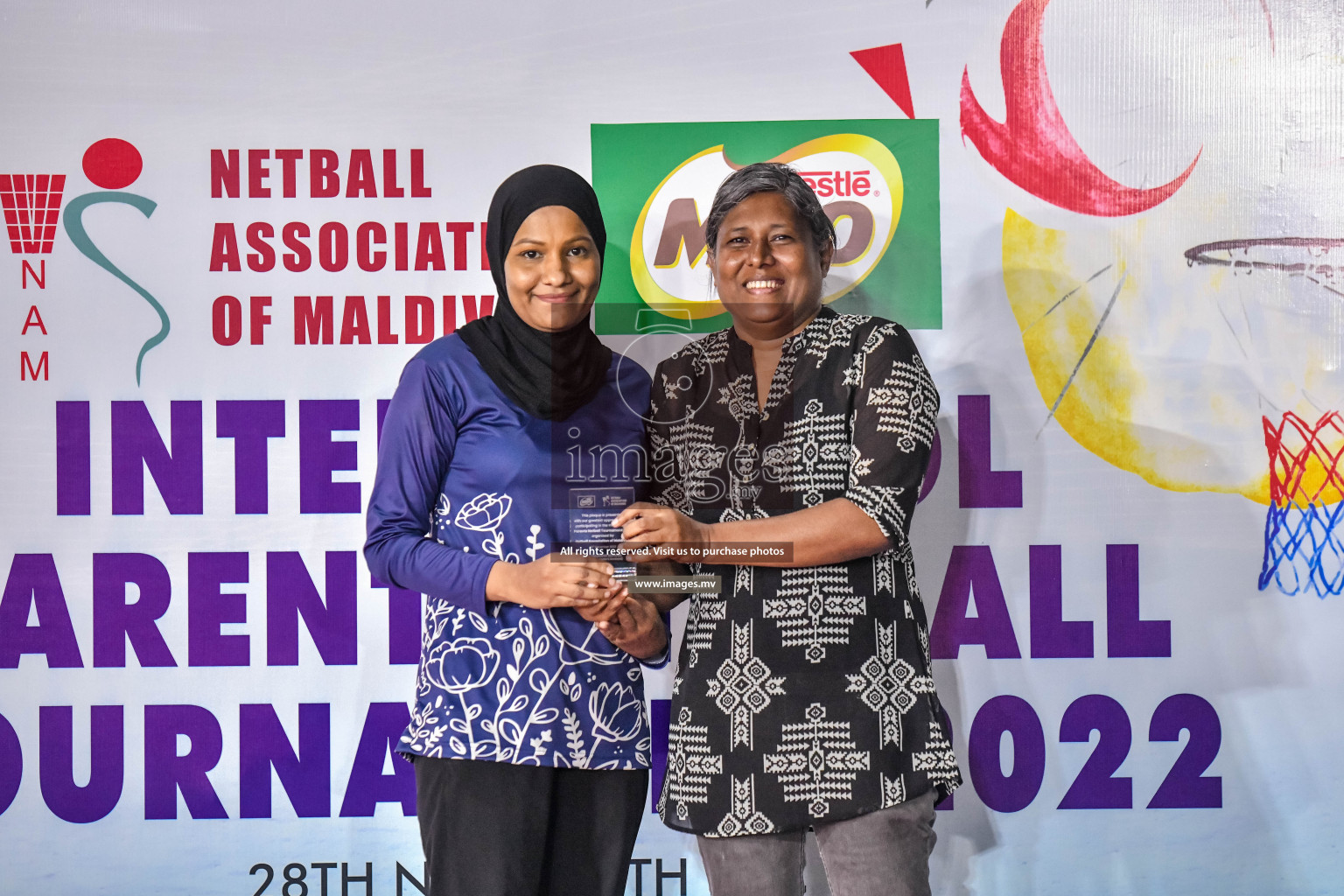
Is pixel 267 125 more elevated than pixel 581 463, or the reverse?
pixel 267 125

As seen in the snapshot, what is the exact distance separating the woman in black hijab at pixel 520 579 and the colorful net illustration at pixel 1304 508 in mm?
1653

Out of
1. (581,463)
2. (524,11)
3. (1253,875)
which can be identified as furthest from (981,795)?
(524,11)

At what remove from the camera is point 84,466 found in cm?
248

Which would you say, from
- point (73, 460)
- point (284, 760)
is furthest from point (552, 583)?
point (73, 460)

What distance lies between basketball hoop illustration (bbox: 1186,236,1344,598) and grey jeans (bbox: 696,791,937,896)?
1.41 m

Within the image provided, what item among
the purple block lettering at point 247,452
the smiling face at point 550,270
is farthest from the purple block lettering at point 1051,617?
the purple block lettering at point 247,452

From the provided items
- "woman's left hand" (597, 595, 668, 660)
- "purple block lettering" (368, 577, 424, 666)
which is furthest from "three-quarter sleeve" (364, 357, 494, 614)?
"purple block lettering" (368, 577, 424, 666)

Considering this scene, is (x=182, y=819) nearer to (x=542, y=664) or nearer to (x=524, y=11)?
(x=542, y=664)

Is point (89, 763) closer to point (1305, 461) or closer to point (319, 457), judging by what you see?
point (319, 457)

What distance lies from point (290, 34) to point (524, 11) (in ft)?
1.83

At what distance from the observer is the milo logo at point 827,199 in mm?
2467

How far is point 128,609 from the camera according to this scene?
2471 mm

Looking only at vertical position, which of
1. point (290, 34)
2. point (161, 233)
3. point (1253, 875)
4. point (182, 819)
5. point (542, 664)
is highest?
point (290, 34)

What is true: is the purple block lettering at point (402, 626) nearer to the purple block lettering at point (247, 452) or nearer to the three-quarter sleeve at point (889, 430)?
the purple block lettering at point (247, 452)
